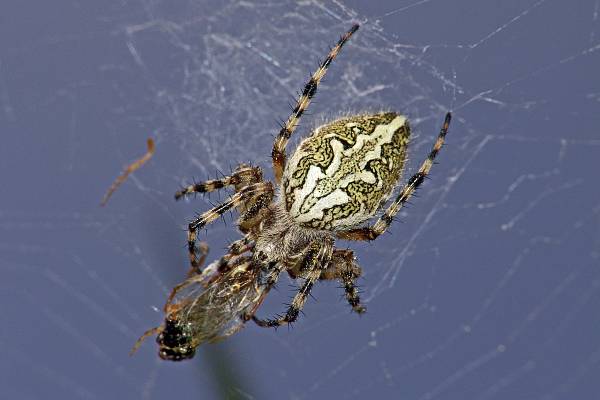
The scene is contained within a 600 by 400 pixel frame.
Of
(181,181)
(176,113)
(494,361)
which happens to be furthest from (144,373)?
(494,361)

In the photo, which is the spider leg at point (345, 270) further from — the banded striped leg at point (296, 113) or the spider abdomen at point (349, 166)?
the banded striped leg at point (296, 113)

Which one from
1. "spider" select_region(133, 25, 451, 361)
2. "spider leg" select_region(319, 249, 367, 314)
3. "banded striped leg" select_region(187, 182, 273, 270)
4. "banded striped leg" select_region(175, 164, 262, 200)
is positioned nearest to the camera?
"spider" select_region(133, 25, 451, 361)

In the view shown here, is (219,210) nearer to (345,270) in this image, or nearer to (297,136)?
(297,136)

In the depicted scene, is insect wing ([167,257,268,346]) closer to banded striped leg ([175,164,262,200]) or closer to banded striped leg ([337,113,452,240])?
banded striped leg ([175,164,262,200])

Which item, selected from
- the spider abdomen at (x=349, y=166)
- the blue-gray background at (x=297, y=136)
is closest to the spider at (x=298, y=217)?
the spider abdomen at (x=349, y=166)

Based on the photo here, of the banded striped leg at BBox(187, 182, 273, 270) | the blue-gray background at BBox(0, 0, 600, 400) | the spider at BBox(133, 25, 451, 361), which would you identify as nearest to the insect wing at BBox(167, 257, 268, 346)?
the spider at BBox(133, 25, 451, 361)

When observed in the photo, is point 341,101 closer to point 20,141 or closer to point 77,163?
point 77,163

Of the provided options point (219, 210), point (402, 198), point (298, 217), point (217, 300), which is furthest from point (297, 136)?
point (217, 300)
